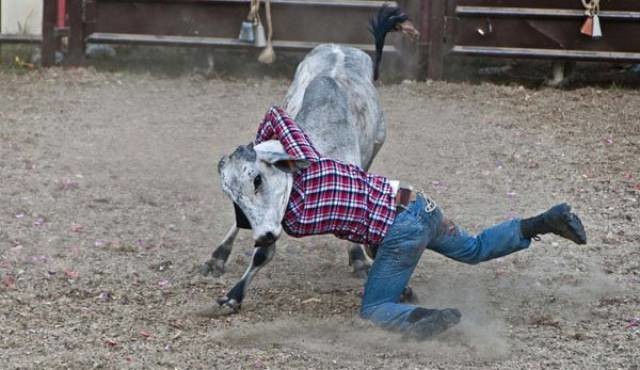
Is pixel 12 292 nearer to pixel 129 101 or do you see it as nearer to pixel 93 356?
pixel 93 356

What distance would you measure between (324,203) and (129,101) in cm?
489

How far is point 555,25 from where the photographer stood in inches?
404

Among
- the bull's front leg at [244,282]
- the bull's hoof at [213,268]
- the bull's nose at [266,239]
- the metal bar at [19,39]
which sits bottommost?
the bull's hoof at [213,268]

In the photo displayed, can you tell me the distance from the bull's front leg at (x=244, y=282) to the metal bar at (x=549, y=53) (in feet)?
16.7

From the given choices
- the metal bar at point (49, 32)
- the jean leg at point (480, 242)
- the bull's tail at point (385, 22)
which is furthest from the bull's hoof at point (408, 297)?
the metal bar at point (49, 32)

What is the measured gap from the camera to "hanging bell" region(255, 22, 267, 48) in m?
10.3

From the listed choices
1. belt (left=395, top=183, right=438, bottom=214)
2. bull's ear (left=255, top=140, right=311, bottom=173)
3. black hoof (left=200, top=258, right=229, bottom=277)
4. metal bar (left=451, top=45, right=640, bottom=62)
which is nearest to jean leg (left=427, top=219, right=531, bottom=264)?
belt (left=395, top=183, right=438, bottom=214)

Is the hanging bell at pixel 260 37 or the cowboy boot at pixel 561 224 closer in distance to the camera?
the cowboy boot at pixel 561 224

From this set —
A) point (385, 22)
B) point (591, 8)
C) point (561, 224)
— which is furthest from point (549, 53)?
point (561, 224)

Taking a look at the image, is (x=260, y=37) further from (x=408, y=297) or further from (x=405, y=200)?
(x=405, y=200)

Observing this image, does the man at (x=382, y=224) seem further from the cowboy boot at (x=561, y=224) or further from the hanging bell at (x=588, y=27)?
the hanging bell at (x=588, y=27)

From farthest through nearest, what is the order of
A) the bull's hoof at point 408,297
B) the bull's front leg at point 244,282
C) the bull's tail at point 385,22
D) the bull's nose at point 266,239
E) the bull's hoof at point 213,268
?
the bull's tail at point 385,22
the bull's hoof at point 213,268
the bull's hoof at point 408,297
the bull's front leg at point 244,282
the bull's nose at point 266,239

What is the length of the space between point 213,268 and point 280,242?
24.1 inches

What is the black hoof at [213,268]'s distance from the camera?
6.07 meters
